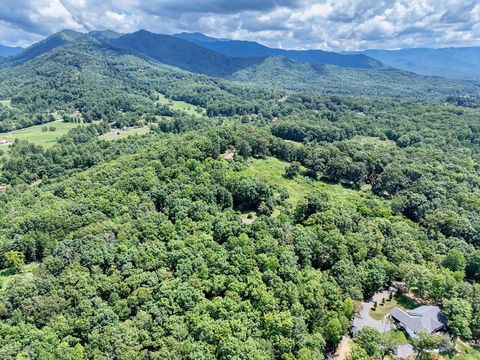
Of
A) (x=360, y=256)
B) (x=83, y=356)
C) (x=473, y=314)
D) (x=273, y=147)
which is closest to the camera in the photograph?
(x=83, y=356)

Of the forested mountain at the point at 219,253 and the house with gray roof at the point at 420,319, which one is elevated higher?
the forested mountain at the point at 219,253

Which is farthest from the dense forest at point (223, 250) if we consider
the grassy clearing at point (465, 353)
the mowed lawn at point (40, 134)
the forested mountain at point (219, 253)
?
the mowed lawn at point (40, 134)

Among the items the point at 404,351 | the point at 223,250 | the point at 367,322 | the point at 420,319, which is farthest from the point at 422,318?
the point at 223,250

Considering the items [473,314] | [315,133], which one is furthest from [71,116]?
[473,314]

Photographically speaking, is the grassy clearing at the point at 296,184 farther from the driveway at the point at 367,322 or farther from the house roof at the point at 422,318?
the house roof at the point at 422,318

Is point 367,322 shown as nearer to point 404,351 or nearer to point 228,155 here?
point 404,351

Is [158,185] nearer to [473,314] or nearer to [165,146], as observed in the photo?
[165,146]
